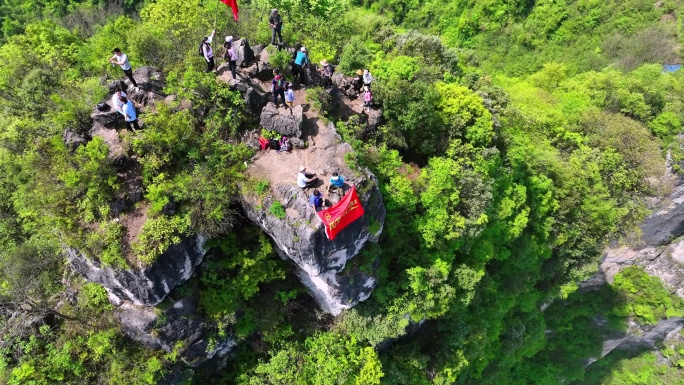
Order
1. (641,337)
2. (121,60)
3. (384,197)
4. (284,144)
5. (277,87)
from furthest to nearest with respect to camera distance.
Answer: (641,337), (384,197), (277,87), (284,144), (121,60)

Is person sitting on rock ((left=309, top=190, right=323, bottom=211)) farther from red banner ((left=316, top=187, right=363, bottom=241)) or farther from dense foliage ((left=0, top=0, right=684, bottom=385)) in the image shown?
dense foliage ((left=0, top=0, right=684, bottom=385))

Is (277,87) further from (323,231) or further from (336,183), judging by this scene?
(323,231)

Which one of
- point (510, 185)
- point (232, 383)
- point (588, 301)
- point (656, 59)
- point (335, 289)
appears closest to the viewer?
point (335, 289)

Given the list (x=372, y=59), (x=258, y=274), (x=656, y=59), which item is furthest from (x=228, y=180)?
(x=656, y=59)

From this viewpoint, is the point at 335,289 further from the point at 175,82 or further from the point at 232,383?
the point at 175,82

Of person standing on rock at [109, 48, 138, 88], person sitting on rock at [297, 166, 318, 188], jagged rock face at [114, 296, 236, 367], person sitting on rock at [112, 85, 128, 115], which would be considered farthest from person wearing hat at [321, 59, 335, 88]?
jagged rock face at [114, 296, 236, 367]

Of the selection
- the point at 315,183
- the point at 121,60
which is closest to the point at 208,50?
the point at 121,60

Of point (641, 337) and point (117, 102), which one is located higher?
point (117, 102)
